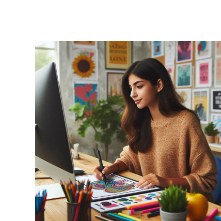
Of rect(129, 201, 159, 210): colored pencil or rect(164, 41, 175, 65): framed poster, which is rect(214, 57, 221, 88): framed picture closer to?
rect(164, 41, 175, 65): framed poster

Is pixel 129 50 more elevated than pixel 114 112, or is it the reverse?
pixel 129 50

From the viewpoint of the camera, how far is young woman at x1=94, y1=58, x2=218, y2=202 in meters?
1.35

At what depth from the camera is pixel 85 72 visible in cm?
420

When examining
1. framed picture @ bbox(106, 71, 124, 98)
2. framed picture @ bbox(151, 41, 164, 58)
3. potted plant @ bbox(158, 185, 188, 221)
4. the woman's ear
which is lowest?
potted plant @ bbox(158, 185, 188, 221)

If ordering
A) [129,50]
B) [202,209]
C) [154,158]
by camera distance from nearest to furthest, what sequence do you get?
[202,209] → [154,158] → [129,50]

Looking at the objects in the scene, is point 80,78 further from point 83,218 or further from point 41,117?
point 83,218

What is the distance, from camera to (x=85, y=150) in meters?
4.27

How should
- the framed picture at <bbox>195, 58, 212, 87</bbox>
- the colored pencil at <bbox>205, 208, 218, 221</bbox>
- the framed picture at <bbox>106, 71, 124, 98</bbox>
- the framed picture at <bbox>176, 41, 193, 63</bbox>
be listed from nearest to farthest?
the colored pencil at <bbox>205, 208, 218, 221</bbox>, the framed picture at <bbox>195, 58, 212, 87</bbox>, the framed picture at <bbox>176, 41, 193, 63</bbox>, the framed picture at <bbox>106, 71, 124, 98</bbox>

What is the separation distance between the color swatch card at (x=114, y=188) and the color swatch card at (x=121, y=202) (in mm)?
37

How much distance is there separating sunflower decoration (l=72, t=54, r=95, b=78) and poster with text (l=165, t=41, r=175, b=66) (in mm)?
1137

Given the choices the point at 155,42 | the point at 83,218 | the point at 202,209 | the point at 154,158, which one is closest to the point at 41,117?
the point at 83,218

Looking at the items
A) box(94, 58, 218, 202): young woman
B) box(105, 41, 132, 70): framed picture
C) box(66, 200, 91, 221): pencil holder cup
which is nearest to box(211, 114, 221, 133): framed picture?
box(105, 41, 132, 70): framed picture

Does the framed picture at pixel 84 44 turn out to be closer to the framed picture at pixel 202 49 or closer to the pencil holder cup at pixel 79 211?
the framed picture at pixel 202 49
